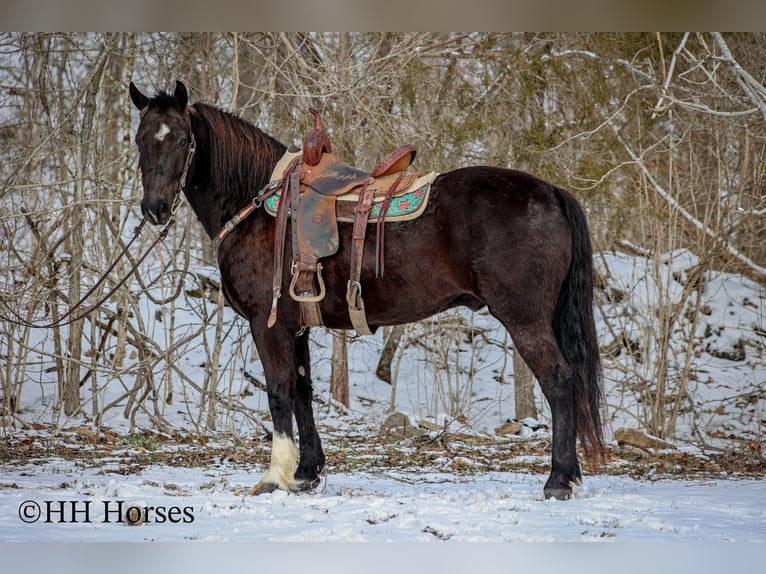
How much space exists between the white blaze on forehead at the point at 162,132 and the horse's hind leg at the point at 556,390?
1.82 meters

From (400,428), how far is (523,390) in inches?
46.2

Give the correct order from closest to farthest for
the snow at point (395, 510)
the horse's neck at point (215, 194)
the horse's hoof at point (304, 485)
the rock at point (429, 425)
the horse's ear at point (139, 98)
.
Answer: the snow at point (395, 510) < the horse's hoof at point (304, 485) < the horse's ear at point (139, 98) < the horse's neck at point (215, 194) < the rock at point (429, 425)

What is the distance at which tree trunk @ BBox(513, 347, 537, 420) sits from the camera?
631cm

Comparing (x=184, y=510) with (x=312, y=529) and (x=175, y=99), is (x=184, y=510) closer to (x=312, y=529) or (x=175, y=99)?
(x=312, y=529)

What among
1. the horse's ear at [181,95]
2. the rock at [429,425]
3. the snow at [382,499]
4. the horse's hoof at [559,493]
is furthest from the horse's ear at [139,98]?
the rock at [429,425]

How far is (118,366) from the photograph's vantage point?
6.44 meters

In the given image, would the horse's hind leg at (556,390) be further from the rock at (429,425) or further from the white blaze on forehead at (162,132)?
the rock at (429,425)

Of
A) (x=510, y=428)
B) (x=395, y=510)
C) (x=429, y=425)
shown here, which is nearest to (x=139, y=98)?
(x=395, y=510)

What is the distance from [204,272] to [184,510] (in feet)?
16.1

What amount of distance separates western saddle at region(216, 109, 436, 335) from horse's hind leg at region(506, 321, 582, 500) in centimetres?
75

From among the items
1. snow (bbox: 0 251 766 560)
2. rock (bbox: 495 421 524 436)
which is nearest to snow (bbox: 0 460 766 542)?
snow (bbox: 0 251 766 560)

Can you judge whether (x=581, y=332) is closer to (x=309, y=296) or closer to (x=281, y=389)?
(x=309, y=296)

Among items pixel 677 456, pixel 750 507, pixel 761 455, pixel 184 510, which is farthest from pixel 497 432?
pixel 184 510

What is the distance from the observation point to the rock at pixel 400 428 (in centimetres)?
574
